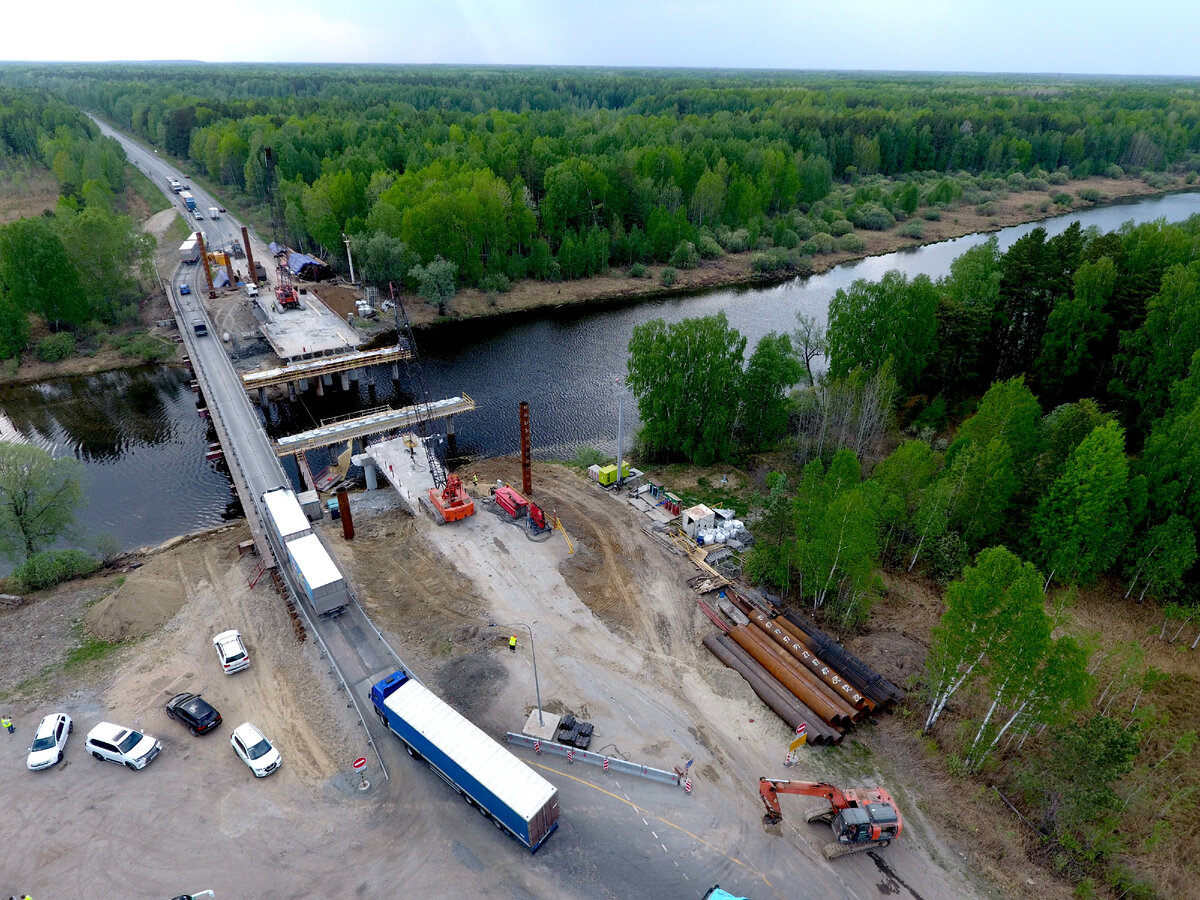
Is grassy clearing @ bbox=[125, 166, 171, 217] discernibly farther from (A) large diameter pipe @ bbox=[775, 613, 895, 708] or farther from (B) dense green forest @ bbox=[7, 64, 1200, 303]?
(A) large diameter pipe @ bbox=[775, 613, 895, 708]

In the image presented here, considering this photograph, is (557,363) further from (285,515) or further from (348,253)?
(285,515)

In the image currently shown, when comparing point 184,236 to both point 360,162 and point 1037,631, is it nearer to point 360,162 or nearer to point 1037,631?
point 360,162

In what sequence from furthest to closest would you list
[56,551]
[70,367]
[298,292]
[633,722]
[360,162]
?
[360,162] → [298,292] → [70,367] → [56,551] → [633,722]

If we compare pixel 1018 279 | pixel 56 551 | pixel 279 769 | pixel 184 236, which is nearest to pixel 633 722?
Result: pixel 279 769

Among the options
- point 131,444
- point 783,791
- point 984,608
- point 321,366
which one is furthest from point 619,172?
point 783,791

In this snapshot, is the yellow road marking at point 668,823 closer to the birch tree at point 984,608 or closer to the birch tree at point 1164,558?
the birch tree at point 984,608

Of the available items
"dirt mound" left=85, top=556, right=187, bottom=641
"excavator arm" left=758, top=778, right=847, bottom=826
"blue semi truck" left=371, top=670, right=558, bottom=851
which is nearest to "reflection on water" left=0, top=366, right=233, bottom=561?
"dirt mound" left=85, top=556, right=187, bottom=641
